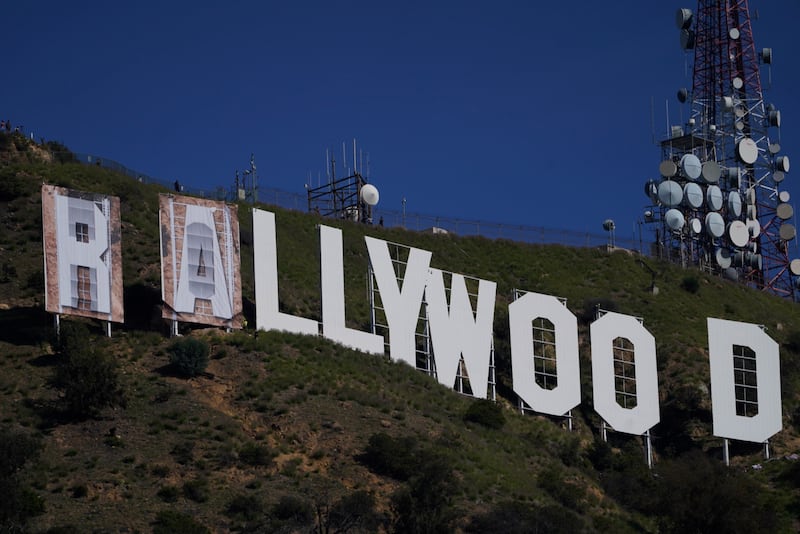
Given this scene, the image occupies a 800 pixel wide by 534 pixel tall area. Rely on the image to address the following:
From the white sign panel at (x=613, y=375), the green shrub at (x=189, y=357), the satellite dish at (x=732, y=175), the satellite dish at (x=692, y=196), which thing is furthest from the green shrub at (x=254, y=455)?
the satellite dish at (x=732, y=175)

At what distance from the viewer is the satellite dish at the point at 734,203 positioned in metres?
93.2

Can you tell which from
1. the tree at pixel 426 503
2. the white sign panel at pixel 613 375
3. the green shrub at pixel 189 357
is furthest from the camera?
the white sign panel at pixel 613 375

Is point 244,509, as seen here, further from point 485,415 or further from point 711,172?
point 711,172

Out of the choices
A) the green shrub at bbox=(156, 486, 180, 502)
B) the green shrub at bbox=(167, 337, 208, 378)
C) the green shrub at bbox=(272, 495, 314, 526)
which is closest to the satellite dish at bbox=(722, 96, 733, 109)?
the green shrub at bbox=(167, 337, 208, 378)

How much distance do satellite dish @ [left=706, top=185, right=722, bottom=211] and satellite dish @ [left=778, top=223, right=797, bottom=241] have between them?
7727 millimetres

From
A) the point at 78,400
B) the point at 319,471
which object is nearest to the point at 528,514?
the point at 319,471

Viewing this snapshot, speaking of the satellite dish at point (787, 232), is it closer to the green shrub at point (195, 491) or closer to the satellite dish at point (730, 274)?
the satellite dish at point (730, 274)

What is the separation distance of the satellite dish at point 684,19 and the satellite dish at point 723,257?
14.8 m

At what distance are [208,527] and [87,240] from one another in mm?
14691

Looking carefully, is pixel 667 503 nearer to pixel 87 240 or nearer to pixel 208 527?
pixel 208 527

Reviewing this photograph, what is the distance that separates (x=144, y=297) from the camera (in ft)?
206

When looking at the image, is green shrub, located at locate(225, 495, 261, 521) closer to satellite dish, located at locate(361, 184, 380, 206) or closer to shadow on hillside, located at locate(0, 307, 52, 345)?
shadow on hillside, located at locate(0, 307, 52, 345)

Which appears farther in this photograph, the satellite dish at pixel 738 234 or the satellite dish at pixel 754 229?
the satellite dish at pixel 754 229

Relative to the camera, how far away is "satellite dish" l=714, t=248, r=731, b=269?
92.6 m
